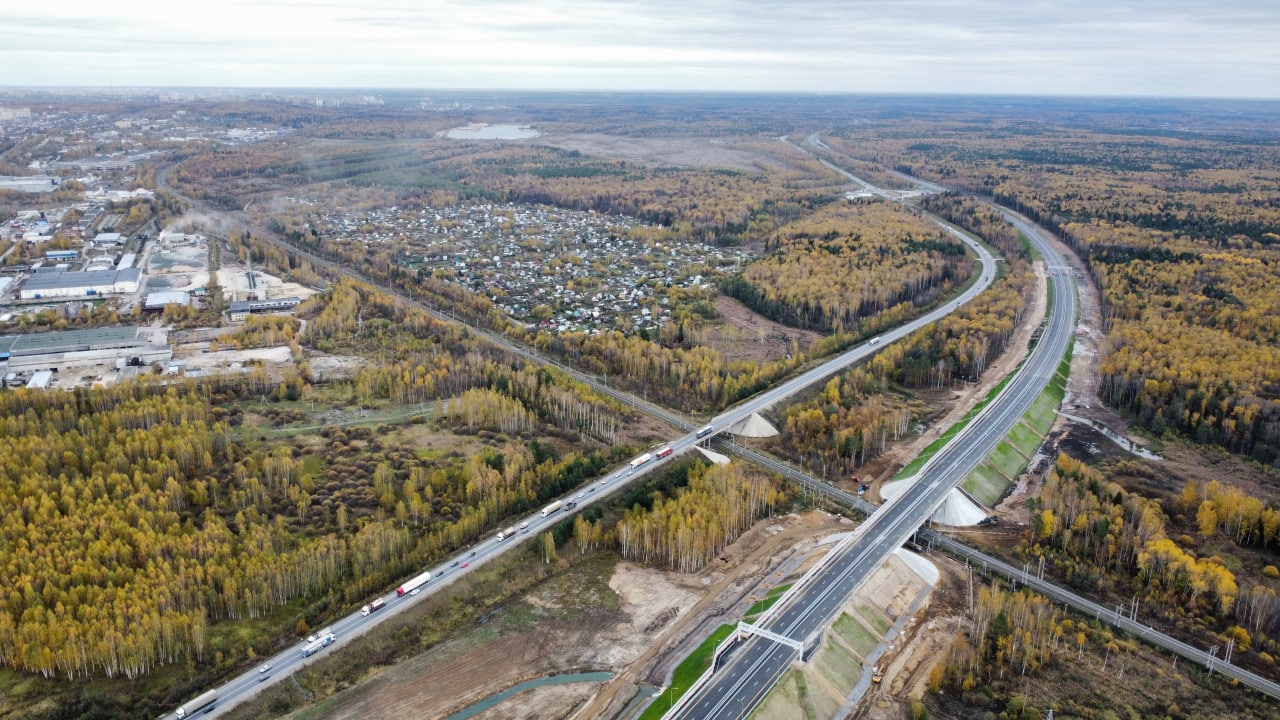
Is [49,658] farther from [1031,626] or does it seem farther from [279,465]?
[1031,626]

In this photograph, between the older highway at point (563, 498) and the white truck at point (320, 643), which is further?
the white truck at point (320, 643)

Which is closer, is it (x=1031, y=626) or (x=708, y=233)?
(x=1031, y=626)

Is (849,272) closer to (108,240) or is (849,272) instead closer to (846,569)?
(846,569)

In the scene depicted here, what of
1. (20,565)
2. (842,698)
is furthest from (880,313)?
(20,565)

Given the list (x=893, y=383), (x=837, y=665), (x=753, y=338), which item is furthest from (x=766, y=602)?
(x=753, y=338)

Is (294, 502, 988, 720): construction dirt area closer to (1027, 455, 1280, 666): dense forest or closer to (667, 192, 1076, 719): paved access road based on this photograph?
(667, 192, 1076, 719): paved access road

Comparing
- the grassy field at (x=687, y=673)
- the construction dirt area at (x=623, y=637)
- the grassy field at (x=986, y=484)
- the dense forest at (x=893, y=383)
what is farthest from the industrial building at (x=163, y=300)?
the grassy field at (x=986, y=484)

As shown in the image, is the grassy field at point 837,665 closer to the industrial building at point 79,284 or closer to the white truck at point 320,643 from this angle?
the white truck at point 320,643

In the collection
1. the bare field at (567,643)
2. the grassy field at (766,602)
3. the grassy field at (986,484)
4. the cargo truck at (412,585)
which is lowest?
the bare field at (567,643)
